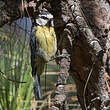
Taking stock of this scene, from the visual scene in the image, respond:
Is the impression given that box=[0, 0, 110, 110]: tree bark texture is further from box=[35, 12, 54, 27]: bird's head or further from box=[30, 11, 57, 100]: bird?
box=[30, 11, 57, 100]: bird

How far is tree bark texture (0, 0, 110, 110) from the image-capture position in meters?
0.73

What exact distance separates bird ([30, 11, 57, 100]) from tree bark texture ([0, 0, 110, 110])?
322mm

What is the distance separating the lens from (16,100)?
1274 mm

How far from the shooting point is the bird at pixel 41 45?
1.29 m

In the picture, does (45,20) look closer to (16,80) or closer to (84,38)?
(16,80)

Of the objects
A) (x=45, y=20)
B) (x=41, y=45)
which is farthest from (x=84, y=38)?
(x=41, y=45)

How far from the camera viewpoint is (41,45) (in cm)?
137

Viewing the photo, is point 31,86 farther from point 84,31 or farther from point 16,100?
point 84,31

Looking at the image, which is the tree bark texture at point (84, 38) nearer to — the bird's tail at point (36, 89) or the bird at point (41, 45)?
the bird at point (41, 45)

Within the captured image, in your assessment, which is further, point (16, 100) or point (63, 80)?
point (16, 100)

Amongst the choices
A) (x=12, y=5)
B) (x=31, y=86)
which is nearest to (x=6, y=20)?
(x=12, y=5)

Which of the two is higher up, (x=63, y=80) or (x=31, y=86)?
(x=63, y=80)

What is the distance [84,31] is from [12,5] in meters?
0.32

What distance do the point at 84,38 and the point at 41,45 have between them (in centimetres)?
63
